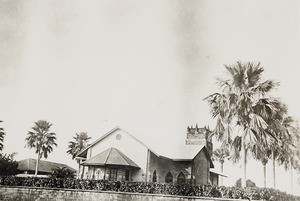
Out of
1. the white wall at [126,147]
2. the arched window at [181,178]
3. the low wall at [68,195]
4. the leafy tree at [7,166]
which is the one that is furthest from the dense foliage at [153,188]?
the leafy tree at [7,166]

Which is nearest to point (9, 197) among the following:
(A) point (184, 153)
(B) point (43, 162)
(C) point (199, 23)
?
(A) point (184, 153)

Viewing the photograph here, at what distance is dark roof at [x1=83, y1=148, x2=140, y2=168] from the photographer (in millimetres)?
27042

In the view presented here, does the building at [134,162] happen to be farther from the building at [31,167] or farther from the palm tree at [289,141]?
the building at [31,167]

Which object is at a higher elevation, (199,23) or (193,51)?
(199,23)

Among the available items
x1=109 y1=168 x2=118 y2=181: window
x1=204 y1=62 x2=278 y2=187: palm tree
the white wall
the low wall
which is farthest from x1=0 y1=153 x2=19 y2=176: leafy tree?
x1=204 y1=62 x2=278 y2=187: palm tree

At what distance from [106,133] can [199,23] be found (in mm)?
19801

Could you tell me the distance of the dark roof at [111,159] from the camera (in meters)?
27.0

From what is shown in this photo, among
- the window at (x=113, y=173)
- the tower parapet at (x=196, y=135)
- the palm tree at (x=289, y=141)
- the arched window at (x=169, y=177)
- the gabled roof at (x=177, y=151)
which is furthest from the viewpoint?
the tower parapet at (x=196, y=135)

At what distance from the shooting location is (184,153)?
33.9 m

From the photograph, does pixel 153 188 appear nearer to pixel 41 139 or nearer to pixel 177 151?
pixel 177 151

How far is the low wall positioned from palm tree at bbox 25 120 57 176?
70.1 feet

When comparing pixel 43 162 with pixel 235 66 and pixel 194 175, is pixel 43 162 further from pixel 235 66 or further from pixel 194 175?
pixel 235 66

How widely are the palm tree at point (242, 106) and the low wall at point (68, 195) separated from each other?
3971 millimetres

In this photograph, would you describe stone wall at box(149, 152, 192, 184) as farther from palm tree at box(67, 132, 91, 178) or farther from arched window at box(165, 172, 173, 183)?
palm tree at box(67, 132, 91, 178)
